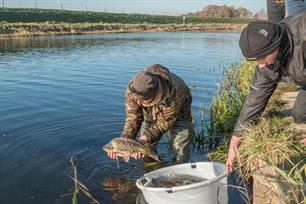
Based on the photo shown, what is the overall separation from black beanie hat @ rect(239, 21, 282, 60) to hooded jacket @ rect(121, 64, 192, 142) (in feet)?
4.76

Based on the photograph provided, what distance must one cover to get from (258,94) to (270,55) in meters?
0.84

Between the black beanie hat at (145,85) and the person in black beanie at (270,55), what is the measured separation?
46.2 inches

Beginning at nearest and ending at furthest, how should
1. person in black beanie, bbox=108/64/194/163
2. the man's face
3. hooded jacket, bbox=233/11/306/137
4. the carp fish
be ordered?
the man's face → hooded jacket, bbox=233/11/306/137 → person in black beanie, bbox=108/64/194/163 → the carp fish

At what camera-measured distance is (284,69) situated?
4.61 metres

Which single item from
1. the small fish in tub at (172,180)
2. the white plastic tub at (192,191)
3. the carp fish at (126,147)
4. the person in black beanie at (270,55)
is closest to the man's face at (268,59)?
the person in black beanie at (270,55)

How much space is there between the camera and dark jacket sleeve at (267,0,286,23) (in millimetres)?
7352

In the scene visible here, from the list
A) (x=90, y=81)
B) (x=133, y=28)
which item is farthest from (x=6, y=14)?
(x=90, y=81)

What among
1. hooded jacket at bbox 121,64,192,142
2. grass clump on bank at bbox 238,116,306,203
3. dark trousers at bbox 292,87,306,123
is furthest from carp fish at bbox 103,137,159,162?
dark trousers at bbox 292,87,306,123

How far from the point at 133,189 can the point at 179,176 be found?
1.24 metres

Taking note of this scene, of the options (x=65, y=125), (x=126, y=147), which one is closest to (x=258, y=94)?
(x=126, y=147)

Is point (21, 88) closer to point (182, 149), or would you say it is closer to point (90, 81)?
point (90, 81)

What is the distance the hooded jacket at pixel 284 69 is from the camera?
4.34 meters

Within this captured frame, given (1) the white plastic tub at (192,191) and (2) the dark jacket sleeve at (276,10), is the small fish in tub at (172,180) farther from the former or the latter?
(2) the dark jacket sleeve at (276,10)

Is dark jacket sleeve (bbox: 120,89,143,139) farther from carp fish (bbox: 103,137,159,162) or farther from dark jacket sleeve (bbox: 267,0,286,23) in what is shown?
dark jacket sleeve (bbox: 267,0,286,23)
